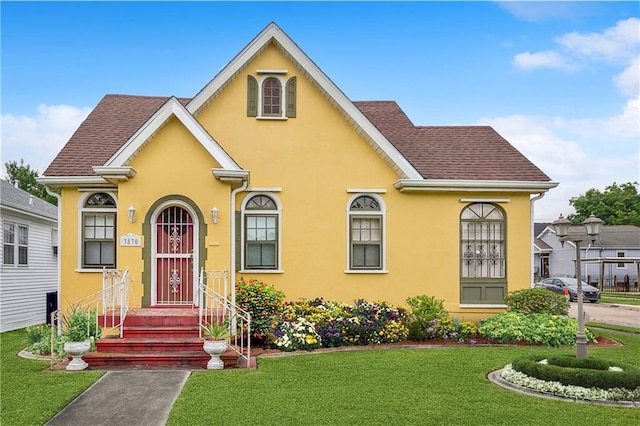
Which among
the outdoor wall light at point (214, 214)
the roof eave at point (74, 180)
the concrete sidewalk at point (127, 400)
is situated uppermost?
the roof eave at point (74, 180)

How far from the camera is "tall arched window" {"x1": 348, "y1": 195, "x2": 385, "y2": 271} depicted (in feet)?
51.5

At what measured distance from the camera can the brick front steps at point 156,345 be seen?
10.8 meters

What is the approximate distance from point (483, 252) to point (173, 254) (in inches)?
345

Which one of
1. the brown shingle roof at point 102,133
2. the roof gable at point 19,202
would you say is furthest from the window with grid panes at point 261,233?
the roof gable at point 19,202

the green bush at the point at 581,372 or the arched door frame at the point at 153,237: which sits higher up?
the arched door frame at the point at 153,237

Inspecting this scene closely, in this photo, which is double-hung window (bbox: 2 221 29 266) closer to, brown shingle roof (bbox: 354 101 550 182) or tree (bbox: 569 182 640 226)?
brown shingle roof (bbox: 354 101 550 182)

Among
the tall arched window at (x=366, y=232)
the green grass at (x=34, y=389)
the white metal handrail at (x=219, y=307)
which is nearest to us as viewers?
the green grass at (x=34, y=389)

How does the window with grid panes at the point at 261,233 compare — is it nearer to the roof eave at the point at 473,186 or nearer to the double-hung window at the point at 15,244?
the roof eave at the point at 473,186

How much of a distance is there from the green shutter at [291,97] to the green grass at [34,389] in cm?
853

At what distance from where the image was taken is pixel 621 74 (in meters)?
17.9

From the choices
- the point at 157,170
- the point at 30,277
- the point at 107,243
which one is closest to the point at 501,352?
the point at 157,170

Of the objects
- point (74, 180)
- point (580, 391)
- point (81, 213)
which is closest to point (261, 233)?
point (81, 213)

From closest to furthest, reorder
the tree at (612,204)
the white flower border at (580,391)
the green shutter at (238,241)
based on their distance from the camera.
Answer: the white flower border at (580,391)
the green shutter at (238,241)
the tree at (612,204)

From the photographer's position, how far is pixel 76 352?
34.2 ft
